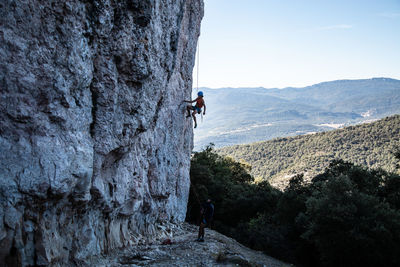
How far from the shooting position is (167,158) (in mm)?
16031

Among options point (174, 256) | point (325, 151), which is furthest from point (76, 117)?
point (325, 151)

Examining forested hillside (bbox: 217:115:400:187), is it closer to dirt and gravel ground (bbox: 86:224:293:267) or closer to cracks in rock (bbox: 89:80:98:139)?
dirt and gravel ground (bbox: 86:224:293:267)

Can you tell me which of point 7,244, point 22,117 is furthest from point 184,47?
point 7,244

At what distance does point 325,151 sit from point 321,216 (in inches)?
2263

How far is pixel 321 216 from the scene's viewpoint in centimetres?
1880

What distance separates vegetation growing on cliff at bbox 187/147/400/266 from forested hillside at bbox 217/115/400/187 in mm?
28722

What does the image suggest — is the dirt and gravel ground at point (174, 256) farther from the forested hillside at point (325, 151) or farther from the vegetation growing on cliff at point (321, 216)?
the forested hillside at point (325, 151)

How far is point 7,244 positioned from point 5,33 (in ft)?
12.5

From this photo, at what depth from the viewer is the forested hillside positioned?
6294cm

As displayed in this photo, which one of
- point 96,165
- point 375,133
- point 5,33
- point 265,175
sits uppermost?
point 5,33

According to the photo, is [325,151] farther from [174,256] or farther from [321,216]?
[174,256]

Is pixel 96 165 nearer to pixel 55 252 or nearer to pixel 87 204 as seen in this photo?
pixel 87 204

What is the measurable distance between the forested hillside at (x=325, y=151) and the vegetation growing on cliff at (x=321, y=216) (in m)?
28.7

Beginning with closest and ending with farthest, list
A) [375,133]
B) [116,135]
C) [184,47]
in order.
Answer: [116,135]
[184,47]
[375,133]
